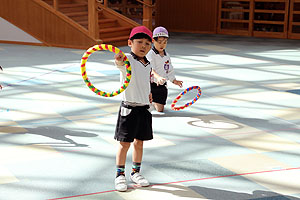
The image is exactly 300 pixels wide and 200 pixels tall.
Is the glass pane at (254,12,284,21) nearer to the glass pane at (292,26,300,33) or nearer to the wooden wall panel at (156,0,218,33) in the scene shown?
the glass pane at (292,26,300,33)

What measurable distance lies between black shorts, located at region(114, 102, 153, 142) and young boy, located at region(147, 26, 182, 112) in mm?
2027

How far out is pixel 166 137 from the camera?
6.11 m

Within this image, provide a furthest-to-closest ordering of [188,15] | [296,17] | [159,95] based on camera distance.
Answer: [188,15], [296,17], [159,95]

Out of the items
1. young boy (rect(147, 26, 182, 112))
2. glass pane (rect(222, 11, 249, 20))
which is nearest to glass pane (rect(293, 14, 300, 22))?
glass pane (rect(222, 11, 249, 20))

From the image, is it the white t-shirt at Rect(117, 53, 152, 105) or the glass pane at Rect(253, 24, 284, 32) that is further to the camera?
the glass pane at Rect(253, 24, 284, 32)

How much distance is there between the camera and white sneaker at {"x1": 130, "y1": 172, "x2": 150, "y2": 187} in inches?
180

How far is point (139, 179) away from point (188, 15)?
14.0 meters

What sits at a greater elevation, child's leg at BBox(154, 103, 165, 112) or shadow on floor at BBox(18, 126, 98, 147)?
child's leg at BBox(154, 103, 165, 112)

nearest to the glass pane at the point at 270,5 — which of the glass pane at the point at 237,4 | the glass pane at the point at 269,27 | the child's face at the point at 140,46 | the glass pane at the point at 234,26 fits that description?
the glass pane at the point at 237,4

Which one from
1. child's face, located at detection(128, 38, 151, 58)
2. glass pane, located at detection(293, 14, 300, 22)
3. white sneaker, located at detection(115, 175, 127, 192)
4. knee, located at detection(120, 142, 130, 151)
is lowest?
white sneaker, located at detection(115, 175, 127, 192)

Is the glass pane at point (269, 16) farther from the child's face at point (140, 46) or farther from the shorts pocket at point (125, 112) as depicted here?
the shorts pocket at point (125, 112)

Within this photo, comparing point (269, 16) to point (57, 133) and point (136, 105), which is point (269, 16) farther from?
point (136, 105)

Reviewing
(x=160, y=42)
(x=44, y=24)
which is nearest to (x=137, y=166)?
(x=160, y=42)

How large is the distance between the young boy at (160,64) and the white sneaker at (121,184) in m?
2.25
